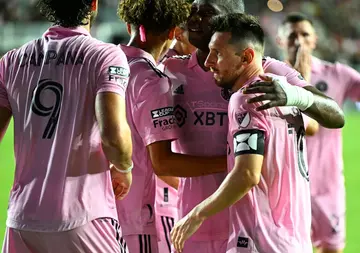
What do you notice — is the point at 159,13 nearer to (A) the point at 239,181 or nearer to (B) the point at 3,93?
(B) the point at 3,93

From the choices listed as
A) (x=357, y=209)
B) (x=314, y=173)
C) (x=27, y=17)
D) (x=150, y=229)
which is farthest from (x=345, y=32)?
(x=150, y=229)

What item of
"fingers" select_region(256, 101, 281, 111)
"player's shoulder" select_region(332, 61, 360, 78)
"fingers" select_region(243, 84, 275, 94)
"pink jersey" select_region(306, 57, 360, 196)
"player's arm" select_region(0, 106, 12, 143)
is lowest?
"pink jersey" select_region(306, 57, 360, 196)

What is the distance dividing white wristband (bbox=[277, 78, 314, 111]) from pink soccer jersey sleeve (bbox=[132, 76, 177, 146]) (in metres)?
0.74

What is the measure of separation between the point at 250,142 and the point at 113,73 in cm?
72

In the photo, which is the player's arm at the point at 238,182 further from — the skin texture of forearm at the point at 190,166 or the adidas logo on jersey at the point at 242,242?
the skin texture of forearm at the point at 190,166

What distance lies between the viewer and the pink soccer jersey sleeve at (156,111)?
452 cm

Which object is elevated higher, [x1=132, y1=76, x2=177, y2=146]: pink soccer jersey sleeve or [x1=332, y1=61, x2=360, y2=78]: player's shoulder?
[x1=132, y1=76, x2=177, y2=146]: pink soccer jersey sleeve

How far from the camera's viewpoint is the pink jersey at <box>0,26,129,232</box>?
157 inches

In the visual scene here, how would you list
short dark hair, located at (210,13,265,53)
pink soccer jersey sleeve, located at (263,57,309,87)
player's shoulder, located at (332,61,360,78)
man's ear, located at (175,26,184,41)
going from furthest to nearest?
player's shoulder, located at (332,61,360,78) → man's ear, located at (175,26,184,41) → pink soccer jersey sleeve, located at (263,57,309,87) → short dark hair, located at (210,13,265,53)

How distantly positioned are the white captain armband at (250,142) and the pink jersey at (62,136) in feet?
1.96

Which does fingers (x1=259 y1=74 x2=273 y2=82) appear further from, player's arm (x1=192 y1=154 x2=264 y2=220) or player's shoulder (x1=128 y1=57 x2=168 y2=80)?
player's shoulder (x1=128 y1=57 x2=168 y2=80)

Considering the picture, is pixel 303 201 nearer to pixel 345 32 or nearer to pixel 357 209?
pixel 357 209

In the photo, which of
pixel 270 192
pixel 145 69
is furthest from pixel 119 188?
pixel 270 192

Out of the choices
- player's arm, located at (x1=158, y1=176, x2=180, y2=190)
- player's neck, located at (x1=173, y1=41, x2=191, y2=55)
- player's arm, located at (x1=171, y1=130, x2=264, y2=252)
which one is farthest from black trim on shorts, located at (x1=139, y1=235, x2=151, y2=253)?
player's neck, located at (x1=173, y1=41, x2=191, y2=55)
